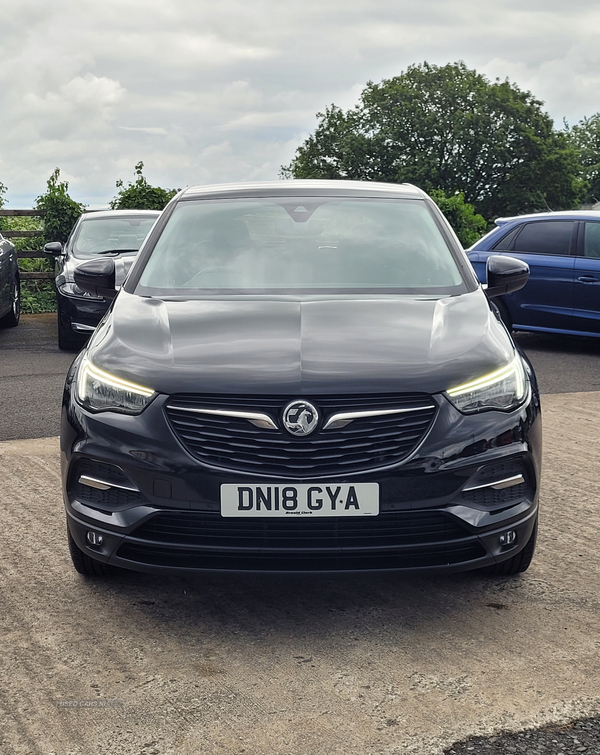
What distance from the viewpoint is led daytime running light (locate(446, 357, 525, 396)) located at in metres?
3.39

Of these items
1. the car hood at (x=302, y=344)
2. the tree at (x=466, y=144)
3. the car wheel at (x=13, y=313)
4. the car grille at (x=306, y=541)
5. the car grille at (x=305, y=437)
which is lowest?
the car wheel at (x=13, y=313)

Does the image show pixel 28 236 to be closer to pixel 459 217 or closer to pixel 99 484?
pixel 99 484

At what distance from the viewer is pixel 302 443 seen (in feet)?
10.7

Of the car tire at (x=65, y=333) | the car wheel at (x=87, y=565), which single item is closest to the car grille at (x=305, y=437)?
the car wheel at (x=87, y=565)

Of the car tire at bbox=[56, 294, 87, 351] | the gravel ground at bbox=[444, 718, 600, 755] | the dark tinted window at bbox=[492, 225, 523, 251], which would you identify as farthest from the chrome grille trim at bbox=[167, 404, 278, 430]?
the dark tinted window at bbox=[492, 225, 523, 251]

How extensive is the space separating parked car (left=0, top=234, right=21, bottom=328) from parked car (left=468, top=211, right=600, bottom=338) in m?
5.52

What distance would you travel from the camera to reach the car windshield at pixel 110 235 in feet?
39.9

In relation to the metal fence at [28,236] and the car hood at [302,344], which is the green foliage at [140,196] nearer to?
the metal fence at [28,236]

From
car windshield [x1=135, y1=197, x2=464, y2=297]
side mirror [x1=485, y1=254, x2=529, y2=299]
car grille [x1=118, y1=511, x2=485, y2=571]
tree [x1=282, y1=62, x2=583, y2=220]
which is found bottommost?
car grille [x1=118, y1=511, x2=485, y2=571]

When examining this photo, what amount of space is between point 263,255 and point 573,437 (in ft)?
10.1

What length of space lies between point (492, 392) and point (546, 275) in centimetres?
795

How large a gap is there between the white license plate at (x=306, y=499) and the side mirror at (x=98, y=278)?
188 centimetres

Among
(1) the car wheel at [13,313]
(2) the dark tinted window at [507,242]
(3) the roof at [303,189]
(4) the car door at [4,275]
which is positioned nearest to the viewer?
(3) the roof at [303,189]

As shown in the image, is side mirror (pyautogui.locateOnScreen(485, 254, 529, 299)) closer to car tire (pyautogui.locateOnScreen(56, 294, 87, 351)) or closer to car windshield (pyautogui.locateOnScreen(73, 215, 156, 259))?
car tire (pyautogui.locateOnScreen(56, 294, 87, 351))
